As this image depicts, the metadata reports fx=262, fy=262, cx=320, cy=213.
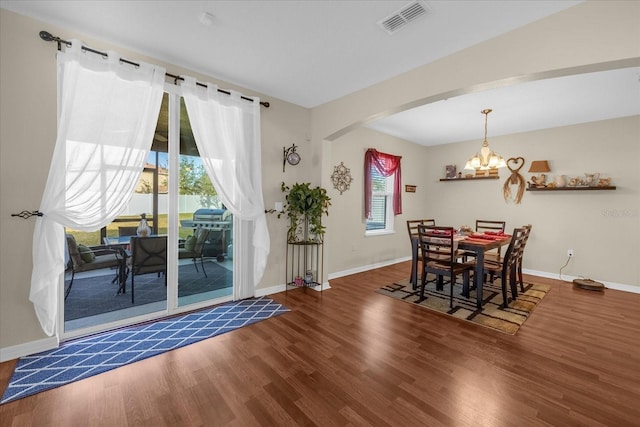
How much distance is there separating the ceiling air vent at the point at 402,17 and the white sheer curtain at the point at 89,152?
2.29 meters

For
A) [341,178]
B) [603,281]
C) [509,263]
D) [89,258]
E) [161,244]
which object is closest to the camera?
[89,258]

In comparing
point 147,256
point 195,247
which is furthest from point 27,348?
point 195,247

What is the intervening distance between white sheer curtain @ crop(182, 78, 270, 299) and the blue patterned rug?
0.59 meters

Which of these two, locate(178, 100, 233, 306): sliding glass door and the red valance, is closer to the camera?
locate(178, 100, 233, 306): sliding glass door

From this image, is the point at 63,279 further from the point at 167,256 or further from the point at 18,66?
the point at 18,66

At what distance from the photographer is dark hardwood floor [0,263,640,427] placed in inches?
64.4

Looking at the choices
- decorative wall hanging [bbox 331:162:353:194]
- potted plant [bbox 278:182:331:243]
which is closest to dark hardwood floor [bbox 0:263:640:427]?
potted plant [bbox 278:182:331:243]

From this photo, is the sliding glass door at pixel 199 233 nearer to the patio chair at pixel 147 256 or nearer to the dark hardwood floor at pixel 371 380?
the patio chair at pixel 147 256

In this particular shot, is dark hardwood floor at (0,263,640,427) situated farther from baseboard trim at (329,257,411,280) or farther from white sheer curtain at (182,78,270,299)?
baseboard trim at (329,257,411,280)

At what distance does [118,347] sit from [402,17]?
3738 mm

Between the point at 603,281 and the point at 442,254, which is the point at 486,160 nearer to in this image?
the point at 442,254

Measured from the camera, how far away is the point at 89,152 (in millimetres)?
2365

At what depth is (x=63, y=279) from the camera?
243 cm

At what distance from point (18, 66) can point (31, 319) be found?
6.97 ft
